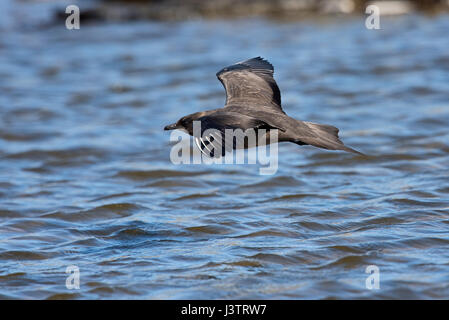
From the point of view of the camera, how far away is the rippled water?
16.7ft

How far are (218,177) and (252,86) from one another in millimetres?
1633

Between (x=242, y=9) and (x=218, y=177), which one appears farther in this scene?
(x=242, y=9)

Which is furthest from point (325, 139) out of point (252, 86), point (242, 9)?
point (242, 9)

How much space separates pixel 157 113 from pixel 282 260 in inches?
196

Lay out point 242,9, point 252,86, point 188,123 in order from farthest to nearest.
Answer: point 242,9 < point 252,86 < point 188,123

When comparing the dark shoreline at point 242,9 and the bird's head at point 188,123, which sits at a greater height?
the dark shoreline at point 242,9

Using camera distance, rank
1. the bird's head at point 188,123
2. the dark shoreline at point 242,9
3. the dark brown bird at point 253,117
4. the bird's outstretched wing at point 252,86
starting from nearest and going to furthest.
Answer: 1. the dark brown bird at point 253,117
2. the bird's head at point 188,123
3. the bird's outstretched wing at point 252,86
4. the dark shoreline at point 242,9

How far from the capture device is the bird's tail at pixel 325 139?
5040 millimetres

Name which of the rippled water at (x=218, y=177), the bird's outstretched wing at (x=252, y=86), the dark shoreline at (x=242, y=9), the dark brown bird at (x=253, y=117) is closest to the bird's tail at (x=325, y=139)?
the dark brown bird at (x=253, y=117)

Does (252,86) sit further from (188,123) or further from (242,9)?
(242,9)

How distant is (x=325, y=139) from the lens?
5223 millimetres

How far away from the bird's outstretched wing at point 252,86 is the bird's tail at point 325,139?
0.44m

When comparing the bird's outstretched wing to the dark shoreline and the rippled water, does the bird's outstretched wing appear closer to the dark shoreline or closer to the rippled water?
the rippled water

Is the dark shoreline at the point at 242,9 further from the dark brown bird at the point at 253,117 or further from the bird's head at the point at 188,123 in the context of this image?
the bird's head at the point at 188,123
